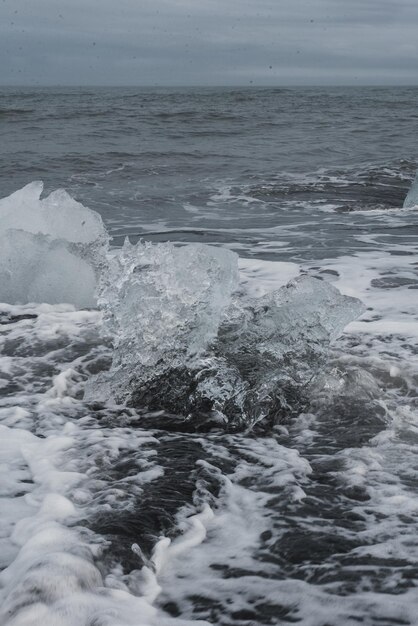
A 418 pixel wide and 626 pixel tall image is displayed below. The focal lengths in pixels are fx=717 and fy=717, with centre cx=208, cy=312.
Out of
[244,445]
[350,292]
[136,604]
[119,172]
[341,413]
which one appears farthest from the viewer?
[119,172]

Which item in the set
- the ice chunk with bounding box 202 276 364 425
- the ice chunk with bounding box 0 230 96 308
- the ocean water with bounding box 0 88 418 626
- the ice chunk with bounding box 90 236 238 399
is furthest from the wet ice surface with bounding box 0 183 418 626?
the ice chunk with bounding box 0 230 96 308

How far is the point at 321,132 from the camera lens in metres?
21.9

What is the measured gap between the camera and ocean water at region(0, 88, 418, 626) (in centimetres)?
218

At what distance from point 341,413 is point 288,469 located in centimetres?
63

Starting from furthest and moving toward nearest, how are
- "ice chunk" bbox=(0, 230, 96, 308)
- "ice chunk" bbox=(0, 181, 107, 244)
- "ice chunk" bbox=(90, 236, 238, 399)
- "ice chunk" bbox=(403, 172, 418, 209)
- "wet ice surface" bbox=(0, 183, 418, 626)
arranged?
"ice chunk" bbox=(403, 172, 418, 209) < "ice chunk" bbox=(0, 181, 107, 244) < "ice chunk" bbox=(0, 230, 96, 308) < "ice chunk" bbox=(90, 236, 238, 399) < "wet ice surface" bbox=(0, 183, 418, 626)

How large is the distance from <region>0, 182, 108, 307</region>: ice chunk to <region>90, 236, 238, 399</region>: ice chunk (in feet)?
4.58

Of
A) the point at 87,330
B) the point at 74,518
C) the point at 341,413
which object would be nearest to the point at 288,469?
the point at 341,413

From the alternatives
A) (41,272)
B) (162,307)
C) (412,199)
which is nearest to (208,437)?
(162,307)

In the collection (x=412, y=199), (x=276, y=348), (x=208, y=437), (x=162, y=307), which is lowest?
(x=208, y=437)

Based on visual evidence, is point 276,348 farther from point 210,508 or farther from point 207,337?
point 210,508

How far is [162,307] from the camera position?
13.1 feet

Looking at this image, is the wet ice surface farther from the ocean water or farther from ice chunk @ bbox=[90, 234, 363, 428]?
ice chunk @ bbox=[90, 234, 363, 428]

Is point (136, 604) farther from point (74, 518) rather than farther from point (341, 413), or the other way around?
point (341, 413)

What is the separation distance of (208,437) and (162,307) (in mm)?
928
